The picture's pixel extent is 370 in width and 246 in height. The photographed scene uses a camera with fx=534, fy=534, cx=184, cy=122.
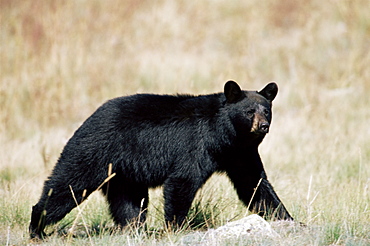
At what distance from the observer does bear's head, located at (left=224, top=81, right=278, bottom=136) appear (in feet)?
15.6

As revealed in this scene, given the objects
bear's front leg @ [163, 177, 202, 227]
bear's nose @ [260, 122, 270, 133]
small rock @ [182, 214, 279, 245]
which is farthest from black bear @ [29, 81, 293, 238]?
small rock @ [182, 214, 279, 245]

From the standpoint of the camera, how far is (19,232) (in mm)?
5125

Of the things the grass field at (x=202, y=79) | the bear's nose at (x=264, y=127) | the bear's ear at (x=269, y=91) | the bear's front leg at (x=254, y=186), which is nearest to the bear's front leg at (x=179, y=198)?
the grass field at (x=202, y=79)

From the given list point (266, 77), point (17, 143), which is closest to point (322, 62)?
point (266, 77)

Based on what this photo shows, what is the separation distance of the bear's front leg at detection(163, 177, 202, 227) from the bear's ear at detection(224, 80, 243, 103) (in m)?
0.84

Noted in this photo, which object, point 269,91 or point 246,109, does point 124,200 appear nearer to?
point 246,109

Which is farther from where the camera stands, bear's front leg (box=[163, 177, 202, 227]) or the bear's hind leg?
the bear's hind leg

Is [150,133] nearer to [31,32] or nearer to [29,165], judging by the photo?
[29,165]

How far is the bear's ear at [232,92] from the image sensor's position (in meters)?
4.88

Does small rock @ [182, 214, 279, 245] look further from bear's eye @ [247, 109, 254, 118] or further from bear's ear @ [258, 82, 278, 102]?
bear's ear @ [258, 82, 278, 102]

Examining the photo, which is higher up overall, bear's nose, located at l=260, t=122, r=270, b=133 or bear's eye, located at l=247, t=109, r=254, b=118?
bear's eye, located at l=247, t=109, r=254, b=118

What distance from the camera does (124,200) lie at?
532 centimetres

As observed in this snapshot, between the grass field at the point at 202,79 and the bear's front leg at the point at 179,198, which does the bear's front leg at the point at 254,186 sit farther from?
the bear's front leg at the point at 179,198

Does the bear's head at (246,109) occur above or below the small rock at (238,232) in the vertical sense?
above
